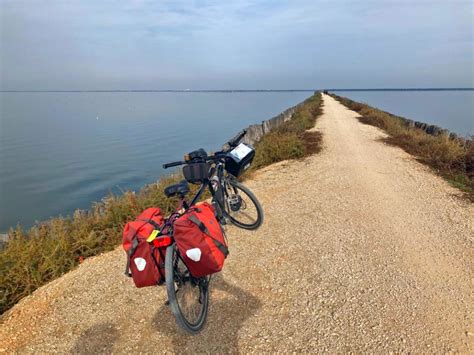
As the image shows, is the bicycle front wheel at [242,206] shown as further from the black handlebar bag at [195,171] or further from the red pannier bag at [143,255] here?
the red pannier bag at [143,255]

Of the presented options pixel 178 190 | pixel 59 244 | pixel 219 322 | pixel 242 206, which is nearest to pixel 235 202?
pixel 242 206

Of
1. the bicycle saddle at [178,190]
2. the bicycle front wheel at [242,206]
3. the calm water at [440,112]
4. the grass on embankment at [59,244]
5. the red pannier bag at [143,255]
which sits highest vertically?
the bicycle saddle at [178,190]

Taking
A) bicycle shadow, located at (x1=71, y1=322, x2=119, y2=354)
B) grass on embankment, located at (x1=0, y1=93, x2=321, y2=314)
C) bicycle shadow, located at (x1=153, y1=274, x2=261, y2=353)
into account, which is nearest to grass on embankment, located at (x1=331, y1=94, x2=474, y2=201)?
bicycle shadow, located at (x1=153, y1=274, x2=261, y2=353)

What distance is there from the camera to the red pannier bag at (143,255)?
2432 mm

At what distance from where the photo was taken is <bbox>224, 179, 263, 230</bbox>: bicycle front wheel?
468 centimetres

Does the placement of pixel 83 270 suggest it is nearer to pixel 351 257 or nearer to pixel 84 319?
pixel 84 319

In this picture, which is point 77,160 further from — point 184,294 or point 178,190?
point 184,294

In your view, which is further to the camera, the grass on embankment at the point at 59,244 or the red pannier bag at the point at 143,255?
the grass on embankment at the point at 59,244

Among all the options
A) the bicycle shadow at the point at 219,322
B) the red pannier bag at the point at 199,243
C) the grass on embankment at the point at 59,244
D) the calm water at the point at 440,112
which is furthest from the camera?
the calm water at the point at 440,112

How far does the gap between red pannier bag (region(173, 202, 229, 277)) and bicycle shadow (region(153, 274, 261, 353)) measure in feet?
2.57

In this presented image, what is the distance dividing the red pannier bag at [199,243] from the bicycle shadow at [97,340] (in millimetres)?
1204

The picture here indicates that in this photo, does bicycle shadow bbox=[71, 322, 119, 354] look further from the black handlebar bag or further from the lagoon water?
the lagoon water

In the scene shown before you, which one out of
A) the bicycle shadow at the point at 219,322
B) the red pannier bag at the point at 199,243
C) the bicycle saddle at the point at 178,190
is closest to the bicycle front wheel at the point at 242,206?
the bicycle shadow at the point at 219,322

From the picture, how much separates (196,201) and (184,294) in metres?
1.09
